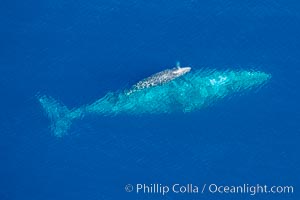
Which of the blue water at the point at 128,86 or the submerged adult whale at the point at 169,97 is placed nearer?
the blue water at the point at 128,86

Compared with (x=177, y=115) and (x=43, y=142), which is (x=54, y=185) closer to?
(x=43, y=142)

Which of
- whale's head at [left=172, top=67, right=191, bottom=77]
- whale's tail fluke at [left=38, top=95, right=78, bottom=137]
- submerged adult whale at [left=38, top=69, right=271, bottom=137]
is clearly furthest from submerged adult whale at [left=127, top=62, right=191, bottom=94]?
whale's tail fluke at [left=38, top=95, right=78, bottom=137]

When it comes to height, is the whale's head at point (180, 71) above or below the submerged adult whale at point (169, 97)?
above

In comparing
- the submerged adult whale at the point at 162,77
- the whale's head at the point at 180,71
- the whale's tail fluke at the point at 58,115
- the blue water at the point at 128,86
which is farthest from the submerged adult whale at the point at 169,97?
the blue water at the point at 128,86

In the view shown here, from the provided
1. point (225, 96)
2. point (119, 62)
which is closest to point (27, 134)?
point (119, 62)

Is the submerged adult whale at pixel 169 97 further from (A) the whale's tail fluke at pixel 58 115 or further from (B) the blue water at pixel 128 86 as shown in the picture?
(B) the blue water at pixel 128 86

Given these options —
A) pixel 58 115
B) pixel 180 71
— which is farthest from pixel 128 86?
pixel 58 115
